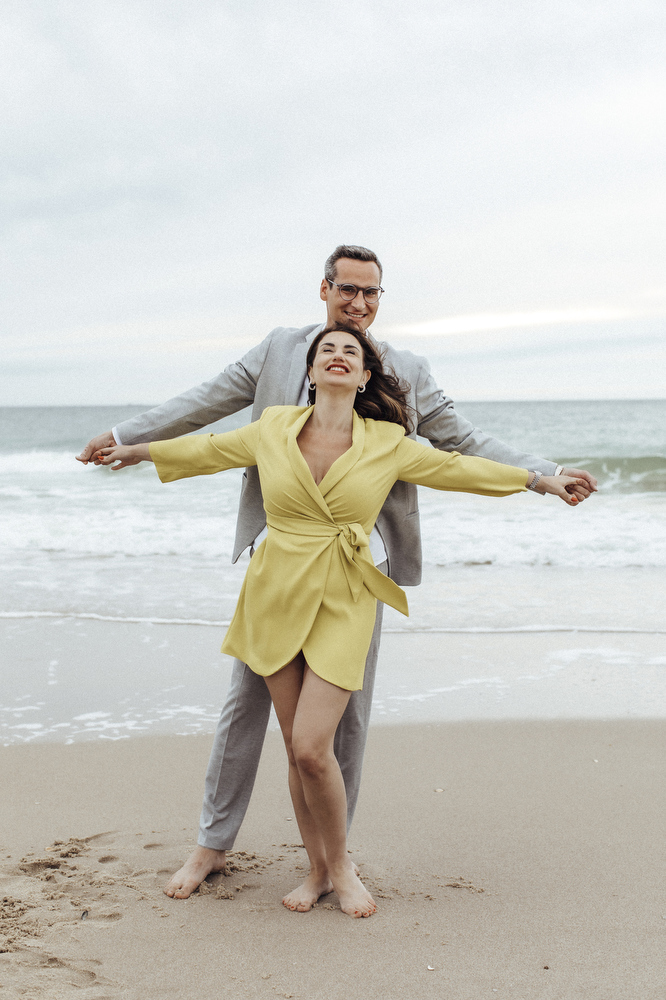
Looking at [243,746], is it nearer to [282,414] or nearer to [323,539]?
[323,539]

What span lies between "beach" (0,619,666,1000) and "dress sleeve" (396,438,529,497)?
1369 millimetres

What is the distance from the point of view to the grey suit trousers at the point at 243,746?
2.77 meters

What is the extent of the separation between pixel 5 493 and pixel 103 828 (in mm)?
13992

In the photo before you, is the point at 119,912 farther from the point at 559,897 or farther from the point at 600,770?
the point at 600,770

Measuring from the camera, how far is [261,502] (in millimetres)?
2852

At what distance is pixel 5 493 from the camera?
16.1 metres

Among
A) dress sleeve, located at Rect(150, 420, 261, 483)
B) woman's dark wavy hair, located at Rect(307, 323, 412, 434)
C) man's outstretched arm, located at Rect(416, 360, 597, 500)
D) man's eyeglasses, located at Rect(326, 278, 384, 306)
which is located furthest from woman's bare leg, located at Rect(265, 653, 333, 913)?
man's eyeglasses, located at Rect(326, 278, 384, 306)

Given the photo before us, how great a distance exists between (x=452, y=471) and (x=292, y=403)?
60cm

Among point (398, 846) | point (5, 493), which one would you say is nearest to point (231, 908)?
point (398, 846)

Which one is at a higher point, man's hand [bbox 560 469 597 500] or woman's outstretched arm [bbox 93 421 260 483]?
woman's outstretched arm [bbox 93 421 260 483]

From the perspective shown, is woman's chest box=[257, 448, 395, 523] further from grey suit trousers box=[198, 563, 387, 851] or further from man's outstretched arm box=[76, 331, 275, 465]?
man's outstretched arm box=[76, 331, 275, 465]

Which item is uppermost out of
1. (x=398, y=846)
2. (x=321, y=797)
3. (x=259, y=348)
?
(x=259, y=348)

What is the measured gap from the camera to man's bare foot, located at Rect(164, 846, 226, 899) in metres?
2.73

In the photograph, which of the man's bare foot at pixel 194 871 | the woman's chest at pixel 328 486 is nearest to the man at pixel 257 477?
the man's bare foot at pixel 194 871
